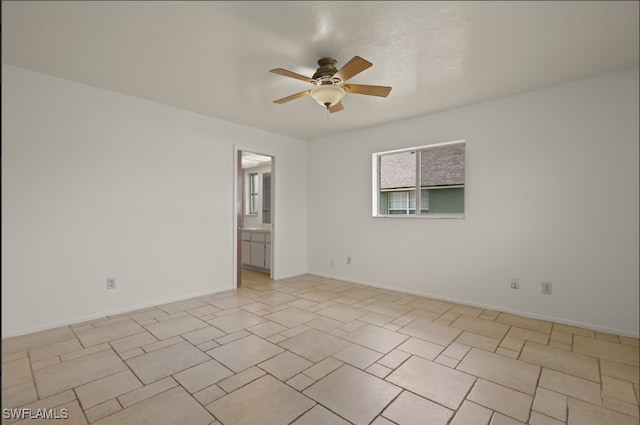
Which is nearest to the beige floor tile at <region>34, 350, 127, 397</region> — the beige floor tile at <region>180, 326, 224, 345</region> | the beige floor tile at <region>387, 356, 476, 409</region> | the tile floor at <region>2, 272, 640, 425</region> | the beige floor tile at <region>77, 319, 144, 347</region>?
the tile floor at <region>2, 272, 640, 425</region>

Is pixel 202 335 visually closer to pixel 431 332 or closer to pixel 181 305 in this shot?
pixel 181 305

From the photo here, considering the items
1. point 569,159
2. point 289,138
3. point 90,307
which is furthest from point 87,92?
point 569,159

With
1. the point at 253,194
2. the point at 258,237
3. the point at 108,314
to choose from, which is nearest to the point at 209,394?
the point at 108,314

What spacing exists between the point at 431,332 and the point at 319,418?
1624mm

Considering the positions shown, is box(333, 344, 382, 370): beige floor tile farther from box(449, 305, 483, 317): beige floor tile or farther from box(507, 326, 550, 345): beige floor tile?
box(449, 305, 483, 317): beige floor tile

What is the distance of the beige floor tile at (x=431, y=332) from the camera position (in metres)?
2.94

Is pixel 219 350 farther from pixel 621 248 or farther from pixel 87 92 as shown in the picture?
pixel 621 248

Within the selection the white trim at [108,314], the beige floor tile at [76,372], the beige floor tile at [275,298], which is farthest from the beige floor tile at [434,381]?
the white trim at [108,314]

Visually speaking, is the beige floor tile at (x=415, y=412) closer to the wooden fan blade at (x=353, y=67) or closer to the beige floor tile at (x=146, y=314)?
the wooden fan blade at (x=353, y=67)

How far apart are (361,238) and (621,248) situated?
301 cm

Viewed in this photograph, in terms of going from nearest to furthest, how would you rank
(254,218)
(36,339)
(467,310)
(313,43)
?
(313,43) < (36,339) < (467,310) < (254,218)

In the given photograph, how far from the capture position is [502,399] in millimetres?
2074

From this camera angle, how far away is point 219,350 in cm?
271

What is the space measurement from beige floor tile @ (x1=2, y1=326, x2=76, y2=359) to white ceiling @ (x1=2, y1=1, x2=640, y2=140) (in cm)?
244
